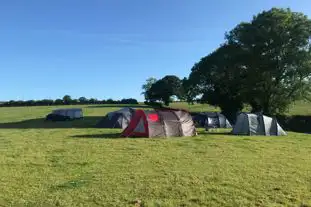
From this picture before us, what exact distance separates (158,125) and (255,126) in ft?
22.4

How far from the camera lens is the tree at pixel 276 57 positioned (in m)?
31.2

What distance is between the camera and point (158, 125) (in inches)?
736

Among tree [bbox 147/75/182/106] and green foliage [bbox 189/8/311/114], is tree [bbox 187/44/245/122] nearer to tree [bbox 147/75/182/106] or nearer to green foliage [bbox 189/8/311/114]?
green foliage [bbox 189/8/311/114]

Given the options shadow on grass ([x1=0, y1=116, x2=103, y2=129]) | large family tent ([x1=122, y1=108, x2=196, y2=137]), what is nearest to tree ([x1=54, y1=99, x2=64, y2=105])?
shadow on grass ([x1=0, y1=116, x2=103, y2=129])

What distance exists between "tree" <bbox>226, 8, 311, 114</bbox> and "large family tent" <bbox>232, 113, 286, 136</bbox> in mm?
11608

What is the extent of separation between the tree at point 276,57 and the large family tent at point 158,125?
15.4 metres

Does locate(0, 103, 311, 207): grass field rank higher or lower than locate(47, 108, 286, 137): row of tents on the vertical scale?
lower

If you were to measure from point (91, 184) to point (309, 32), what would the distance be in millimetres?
29969

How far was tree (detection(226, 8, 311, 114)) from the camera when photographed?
3116cm

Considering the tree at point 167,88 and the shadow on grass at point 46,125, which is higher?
the tree at point 167,88

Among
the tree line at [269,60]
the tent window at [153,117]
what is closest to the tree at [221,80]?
the tree line at [269,60]

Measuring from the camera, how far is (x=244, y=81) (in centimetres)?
3288

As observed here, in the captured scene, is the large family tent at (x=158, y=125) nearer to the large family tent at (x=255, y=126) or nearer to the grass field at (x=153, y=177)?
the large family tent at (x=255, y=126)

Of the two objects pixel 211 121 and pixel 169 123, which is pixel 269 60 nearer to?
pixel 211 121
